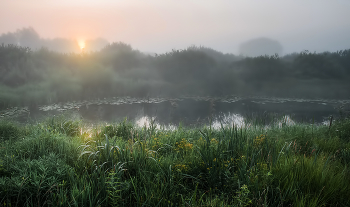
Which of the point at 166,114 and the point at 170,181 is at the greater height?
the point at 170,181

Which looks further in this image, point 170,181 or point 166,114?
point 166,114

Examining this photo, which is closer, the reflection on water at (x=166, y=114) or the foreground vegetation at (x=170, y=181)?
the foreground vegetation at (x=170, y=181)

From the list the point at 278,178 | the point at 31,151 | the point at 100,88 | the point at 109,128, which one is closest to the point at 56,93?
the point at 100,88

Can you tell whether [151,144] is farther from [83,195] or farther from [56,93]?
[56,93]

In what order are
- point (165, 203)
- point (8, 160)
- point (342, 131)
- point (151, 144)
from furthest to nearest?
point (342, 131) < point (151, 144) < point (8, 160) < point (165, 203)

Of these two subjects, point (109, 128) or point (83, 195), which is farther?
point (109, 128)

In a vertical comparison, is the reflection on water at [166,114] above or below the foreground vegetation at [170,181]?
below

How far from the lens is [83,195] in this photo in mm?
1882

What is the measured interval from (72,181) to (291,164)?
109 inches

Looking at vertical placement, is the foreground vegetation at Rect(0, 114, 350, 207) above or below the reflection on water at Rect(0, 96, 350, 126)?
above

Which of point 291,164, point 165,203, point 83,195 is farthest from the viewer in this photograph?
point 291,164

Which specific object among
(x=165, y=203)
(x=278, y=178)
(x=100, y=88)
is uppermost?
(x=100, y=88)

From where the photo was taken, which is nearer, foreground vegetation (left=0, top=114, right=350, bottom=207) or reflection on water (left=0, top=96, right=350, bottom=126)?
foreground vegetation (left=0, top=114, right=350, bottom=207)

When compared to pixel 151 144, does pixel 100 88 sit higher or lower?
higher
